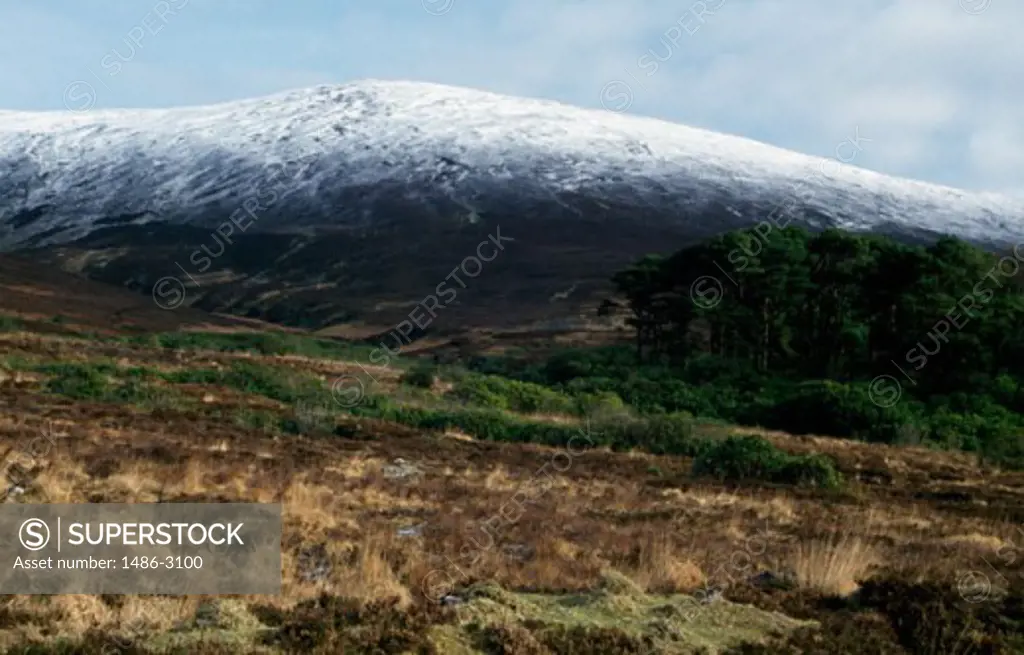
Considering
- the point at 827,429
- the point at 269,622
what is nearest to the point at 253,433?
the point at 269,622

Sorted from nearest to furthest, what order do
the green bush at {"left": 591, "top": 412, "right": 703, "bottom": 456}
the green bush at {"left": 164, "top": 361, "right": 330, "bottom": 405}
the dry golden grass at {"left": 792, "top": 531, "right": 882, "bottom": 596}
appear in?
the dry golden grass at {"left": 792, "top": 531, "right": 882, "bottom": 596} < the green bush at {"left": 591, "top": 412, "right": 703, "bottom": 456} < the green bush at {"left": 164, "top": 361, "right": 330, "bottom": 405}

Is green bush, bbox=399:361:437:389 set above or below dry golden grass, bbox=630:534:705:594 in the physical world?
below

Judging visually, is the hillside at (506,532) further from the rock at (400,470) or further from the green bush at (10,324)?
the green bush at (10,324)

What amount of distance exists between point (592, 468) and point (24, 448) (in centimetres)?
1167

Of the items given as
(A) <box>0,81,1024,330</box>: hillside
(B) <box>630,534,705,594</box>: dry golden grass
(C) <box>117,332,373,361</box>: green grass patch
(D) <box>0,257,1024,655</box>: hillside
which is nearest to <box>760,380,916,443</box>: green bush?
(D) <box>0,257,1024,655</box>: hillside

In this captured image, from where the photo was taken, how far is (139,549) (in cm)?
873

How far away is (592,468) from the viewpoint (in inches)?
862

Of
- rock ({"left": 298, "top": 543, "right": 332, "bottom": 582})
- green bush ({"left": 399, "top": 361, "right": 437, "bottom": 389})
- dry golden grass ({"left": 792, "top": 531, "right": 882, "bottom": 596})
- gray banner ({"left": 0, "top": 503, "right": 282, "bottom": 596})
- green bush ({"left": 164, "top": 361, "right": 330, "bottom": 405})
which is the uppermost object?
gray banner ({"left": 0, "top": 503, "right": 282, "bottom": 596})

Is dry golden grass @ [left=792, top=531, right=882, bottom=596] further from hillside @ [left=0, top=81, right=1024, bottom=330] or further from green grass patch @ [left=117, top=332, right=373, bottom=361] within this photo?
hillside @ [left=0, top=81, right=1024, bottom=330]

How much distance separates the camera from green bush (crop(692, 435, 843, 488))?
2109cm

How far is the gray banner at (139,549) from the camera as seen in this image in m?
7.99

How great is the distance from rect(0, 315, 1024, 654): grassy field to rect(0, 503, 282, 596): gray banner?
342mm

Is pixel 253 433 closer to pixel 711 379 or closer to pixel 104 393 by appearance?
pixel 104 393

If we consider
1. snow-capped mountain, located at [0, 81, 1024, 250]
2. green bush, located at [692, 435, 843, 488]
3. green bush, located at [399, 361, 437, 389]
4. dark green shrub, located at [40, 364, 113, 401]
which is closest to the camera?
green bush, located at [692, 435, 843, 488]
